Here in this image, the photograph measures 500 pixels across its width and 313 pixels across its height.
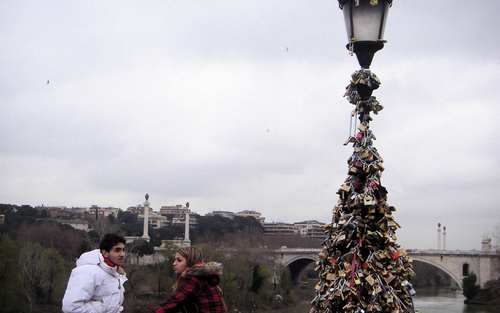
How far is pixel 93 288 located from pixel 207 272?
0.65 m

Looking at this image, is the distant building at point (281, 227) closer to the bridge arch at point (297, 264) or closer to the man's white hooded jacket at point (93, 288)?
the bridge arch at point (297, 264)

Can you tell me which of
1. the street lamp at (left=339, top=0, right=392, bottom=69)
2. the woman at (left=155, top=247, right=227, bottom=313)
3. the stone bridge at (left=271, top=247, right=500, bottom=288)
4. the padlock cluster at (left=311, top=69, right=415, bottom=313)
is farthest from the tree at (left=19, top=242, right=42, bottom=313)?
the woman at (left=155, top=247, right=227, bottom=313)

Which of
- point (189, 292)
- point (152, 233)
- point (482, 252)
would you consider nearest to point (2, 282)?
point (189, 292)

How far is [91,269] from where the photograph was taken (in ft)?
9.98

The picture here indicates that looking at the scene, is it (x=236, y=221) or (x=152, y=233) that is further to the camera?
(x=236, y=221)

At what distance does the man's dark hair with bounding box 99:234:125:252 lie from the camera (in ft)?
10.5

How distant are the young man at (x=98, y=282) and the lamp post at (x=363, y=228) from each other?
1.51 m

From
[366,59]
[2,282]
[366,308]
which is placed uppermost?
[366,59]

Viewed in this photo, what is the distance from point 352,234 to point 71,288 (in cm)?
193

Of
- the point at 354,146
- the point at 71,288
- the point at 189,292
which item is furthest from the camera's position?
the point at 354,146

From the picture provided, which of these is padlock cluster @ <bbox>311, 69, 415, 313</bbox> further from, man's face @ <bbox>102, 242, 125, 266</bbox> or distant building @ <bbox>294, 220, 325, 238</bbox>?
distant building @ <bbox>294, 220, 325, 238</bbox>

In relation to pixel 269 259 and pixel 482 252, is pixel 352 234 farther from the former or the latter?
pixel 482 252

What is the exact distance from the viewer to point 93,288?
3020mm

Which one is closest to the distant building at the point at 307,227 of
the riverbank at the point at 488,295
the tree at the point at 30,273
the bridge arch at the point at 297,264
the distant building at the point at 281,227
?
the distant building at the point at 281,227
